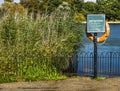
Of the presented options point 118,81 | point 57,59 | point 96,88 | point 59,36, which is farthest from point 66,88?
point 59,36

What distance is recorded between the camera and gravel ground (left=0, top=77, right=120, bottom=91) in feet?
45.0

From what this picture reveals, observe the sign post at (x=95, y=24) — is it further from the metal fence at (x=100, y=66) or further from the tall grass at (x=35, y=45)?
the metal fence at (x=100, y=66)

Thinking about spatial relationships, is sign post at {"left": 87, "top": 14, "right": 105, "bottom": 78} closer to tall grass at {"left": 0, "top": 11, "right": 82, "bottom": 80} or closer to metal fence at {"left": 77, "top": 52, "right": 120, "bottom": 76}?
tall grass at {"left": 0, "top": 11, "right": 82, "bottom": 80}

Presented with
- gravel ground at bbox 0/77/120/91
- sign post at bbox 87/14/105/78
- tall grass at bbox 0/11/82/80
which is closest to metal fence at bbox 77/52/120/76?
tall grass at bbox 0/11/82/80

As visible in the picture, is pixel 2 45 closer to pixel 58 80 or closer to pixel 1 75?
pixel 1 75

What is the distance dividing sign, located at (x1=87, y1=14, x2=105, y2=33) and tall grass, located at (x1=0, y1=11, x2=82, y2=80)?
1.51m

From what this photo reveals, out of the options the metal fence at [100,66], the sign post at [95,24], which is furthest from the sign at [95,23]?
the metal fence at [100,66]

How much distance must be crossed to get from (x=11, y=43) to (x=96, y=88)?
3894mm

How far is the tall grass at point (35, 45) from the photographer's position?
52.2 ft

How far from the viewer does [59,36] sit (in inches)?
700

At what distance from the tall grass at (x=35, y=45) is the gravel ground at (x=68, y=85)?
907mm

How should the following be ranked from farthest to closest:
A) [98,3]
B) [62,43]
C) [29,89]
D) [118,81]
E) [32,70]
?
[98,3] < [62,43] < [32,70] < [118,81] < [29,89]

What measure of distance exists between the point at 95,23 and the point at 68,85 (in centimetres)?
258

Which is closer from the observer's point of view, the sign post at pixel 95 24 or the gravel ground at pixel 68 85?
the gravel ground at pixel 68 85
